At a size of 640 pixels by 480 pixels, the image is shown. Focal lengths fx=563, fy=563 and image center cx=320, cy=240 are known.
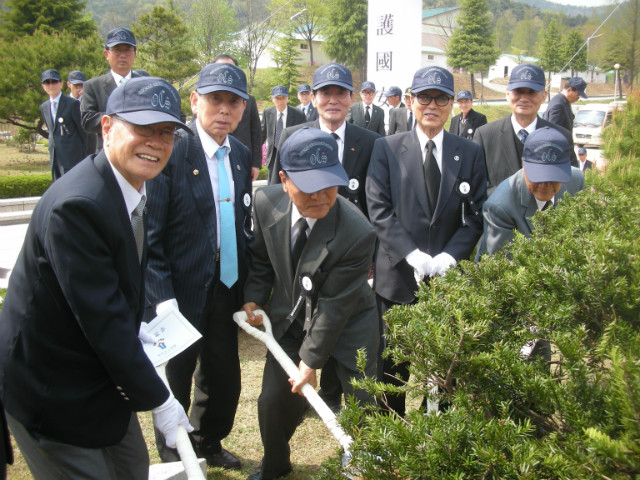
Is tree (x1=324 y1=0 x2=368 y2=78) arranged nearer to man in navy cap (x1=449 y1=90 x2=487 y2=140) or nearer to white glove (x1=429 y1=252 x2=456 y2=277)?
man in navy cap (x1=449 y1=90 x2=487 y2=140)

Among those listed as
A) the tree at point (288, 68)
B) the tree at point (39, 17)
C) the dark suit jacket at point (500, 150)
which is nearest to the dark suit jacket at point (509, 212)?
the dark suit jacket at point (500, 150)

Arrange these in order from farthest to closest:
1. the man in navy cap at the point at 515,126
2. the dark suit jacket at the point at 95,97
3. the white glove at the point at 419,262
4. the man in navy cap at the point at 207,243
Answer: the dark suit jacket at the point at 95,97
the man in navy cap at the point at 515,126
the white glove at the point at 419,262
the man in navy cap at the point at 207,243

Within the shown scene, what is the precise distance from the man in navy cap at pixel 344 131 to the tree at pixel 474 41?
157 feet

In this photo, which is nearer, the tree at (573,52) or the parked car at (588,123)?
the parked car at (588,123)

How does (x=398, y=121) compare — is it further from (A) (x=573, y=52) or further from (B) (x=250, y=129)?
(A) (x=573, y=52)

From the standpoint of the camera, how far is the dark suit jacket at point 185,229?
305 centimetres

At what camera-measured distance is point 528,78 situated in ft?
14.1

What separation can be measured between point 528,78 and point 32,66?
→ 18305 millimetres

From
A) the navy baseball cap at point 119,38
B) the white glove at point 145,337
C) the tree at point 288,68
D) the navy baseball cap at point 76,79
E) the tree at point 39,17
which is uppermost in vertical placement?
the tree at point 39,17

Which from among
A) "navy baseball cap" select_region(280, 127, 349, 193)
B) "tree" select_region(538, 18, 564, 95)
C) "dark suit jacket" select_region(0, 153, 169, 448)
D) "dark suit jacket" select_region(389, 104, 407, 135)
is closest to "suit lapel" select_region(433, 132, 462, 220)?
"navy baseball cap" select_region(280, 127, 349, 193)

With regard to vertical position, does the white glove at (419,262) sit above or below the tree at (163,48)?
below

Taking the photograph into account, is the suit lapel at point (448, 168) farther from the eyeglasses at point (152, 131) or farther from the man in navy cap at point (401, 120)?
the man in navy cap at point (401, 120)

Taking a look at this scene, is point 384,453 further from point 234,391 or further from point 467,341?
point 234,391

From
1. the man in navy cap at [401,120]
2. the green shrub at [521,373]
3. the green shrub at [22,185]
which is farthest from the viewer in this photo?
the green shrub at [22,185]
